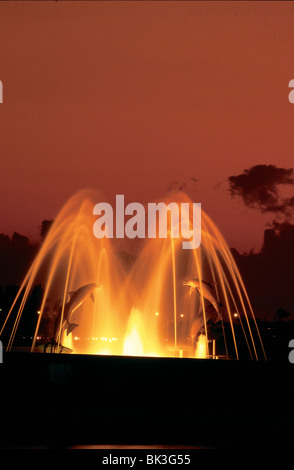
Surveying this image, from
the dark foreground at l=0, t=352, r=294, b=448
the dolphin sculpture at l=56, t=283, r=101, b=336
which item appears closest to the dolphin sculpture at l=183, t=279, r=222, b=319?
the dolphin sculpture at l=56, t=283, r=101, b=336

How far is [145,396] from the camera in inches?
740

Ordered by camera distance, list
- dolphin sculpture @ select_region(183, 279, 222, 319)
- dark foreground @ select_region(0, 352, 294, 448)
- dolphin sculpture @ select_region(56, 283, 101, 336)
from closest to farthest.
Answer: dark foreground @ select_region(0, 352, 294, 448), dolphin sculpture @ select_region(183, 279, 222, 319), dolphin sculpture @ select_region(56, 283, 101, 336)

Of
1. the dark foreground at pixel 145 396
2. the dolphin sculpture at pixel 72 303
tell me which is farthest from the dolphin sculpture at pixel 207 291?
the dark foreground at pixel 145 396

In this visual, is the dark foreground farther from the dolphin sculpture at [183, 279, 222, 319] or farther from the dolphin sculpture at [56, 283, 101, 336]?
the dolphin sculpture at [56, 283, 101, 336]

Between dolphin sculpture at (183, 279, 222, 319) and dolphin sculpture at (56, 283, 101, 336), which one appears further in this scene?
dolphin sculpture at (56, 283, 101, 336)

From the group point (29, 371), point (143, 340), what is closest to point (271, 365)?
point (29, 371)

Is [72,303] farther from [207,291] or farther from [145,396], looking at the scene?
[145,396]

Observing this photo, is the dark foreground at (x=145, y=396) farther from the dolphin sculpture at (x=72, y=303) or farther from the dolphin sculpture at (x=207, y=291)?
the dolphin sculpture at (x=72, y=303)

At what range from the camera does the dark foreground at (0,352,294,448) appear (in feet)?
50.6

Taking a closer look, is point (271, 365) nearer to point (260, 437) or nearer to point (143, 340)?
point (260, 437)

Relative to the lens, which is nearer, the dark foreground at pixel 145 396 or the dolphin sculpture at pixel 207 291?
the dark foreground at pixel 145 396

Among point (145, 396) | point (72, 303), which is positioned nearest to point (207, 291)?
point (72, 303)

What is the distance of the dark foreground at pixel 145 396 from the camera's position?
1544 centimetres
